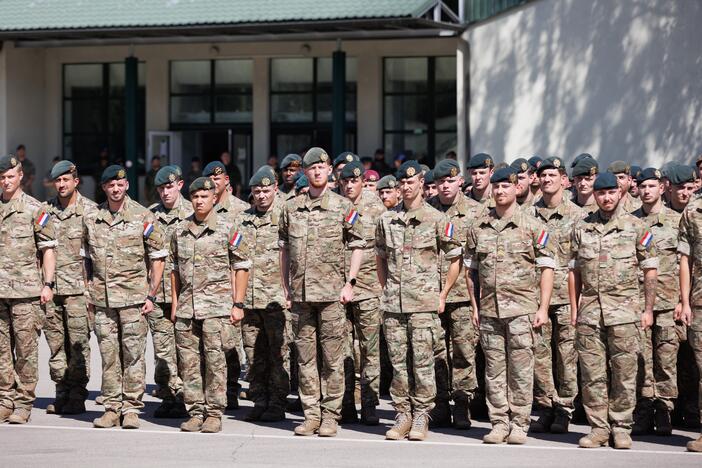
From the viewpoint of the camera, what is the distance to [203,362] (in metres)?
11.1

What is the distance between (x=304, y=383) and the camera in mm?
10953

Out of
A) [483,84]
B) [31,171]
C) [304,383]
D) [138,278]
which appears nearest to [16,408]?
[138,278]

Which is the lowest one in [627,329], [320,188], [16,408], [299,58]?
[16,408]

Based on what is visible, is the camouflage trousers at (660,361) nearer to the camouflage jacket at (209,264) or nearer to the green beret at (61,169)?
the camouflage jacket at (209,264)

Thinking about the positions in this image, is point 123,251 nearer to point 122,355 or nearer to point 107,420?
point 122,355

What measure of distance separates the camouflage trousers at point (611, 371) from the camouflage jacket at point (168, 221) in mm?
3897

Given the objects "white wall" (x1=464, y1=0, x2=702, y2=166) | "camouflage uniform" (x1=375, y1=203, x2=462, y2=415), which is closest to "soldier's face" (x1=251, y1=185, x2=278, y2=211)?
"camouflage uniform" (x1=375, y1=203, x2=462, y2=415)

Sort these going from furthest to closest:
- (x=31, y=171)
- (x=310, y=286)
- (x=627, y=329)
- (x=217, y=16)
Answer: (x=31, y=171), (x=217, y=16), (x=310, y=286), (x=627, y=329)

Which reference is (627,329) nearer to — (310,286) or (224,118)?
(310,286)

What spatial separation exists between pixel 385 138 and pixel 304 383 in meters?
17.9

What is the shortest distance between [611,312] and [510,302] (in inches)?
31.2

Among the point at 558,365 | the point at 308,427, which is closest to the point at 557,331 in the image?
the point at 558,365

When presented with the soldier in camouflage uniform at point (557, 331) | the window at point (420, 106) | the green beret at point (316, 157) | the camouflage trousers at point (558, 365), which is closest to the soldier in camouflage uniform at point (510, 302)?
the soldier in camouflage uniform at point (557, 331)

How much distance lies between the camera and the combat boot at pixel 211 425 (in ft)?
35.8
